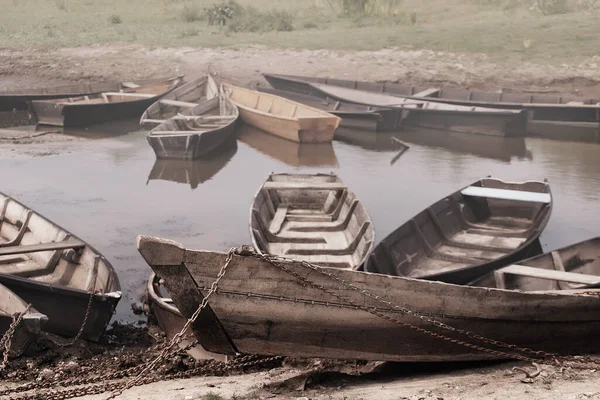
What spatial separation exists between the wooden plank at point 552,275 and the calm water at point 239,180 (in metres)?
4.05

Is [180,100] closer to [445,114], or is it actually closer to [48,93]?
[48,93]

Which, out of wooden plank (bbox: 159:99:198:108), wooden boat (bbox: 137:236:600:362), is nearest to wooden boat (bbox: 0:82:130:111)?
wooden plank (bbox: 159:99:198:108)

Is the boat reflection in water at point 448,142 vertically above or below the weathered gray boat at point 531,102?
below

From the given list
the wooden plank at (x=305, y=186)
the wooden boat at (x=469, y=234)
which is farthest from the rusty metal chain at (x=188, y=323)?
the wooden plank at (x=305, y=186)

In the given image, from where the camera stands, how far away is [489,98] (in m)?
24.4

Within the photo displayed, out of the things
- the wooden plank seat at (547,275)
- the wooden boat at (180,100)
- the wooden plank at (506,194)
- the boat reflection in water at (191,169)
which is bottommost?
the boat reflection in water at (191,169)

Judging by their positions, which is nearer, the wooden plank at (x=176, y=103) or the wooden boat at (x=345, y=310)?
the wooden boat at (x=345, y=310)

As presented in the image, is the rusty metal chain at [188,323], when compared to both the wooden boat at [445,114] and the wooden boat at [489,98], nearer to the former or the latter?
the wooden boat at [445,114]

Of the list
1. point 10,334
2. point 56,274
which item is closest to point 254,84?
point 56,274

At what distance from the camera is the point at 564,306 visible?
24.5ft

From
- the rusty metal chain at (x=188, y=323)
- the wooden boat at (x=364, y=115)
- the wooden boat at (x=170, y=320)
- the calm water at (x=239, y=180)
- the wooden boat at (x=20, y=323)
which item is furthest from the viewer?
the wooden boat at (x=364, y=115)

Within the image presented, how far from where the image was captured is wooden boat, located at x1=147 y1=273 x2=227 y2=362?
8164 millimetres

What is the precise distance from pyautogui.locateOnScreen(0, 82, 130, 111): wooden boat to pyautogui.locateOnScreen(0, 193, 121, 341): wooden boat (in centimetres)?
1272

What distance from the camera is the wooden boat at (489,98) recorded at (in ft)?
75.8
